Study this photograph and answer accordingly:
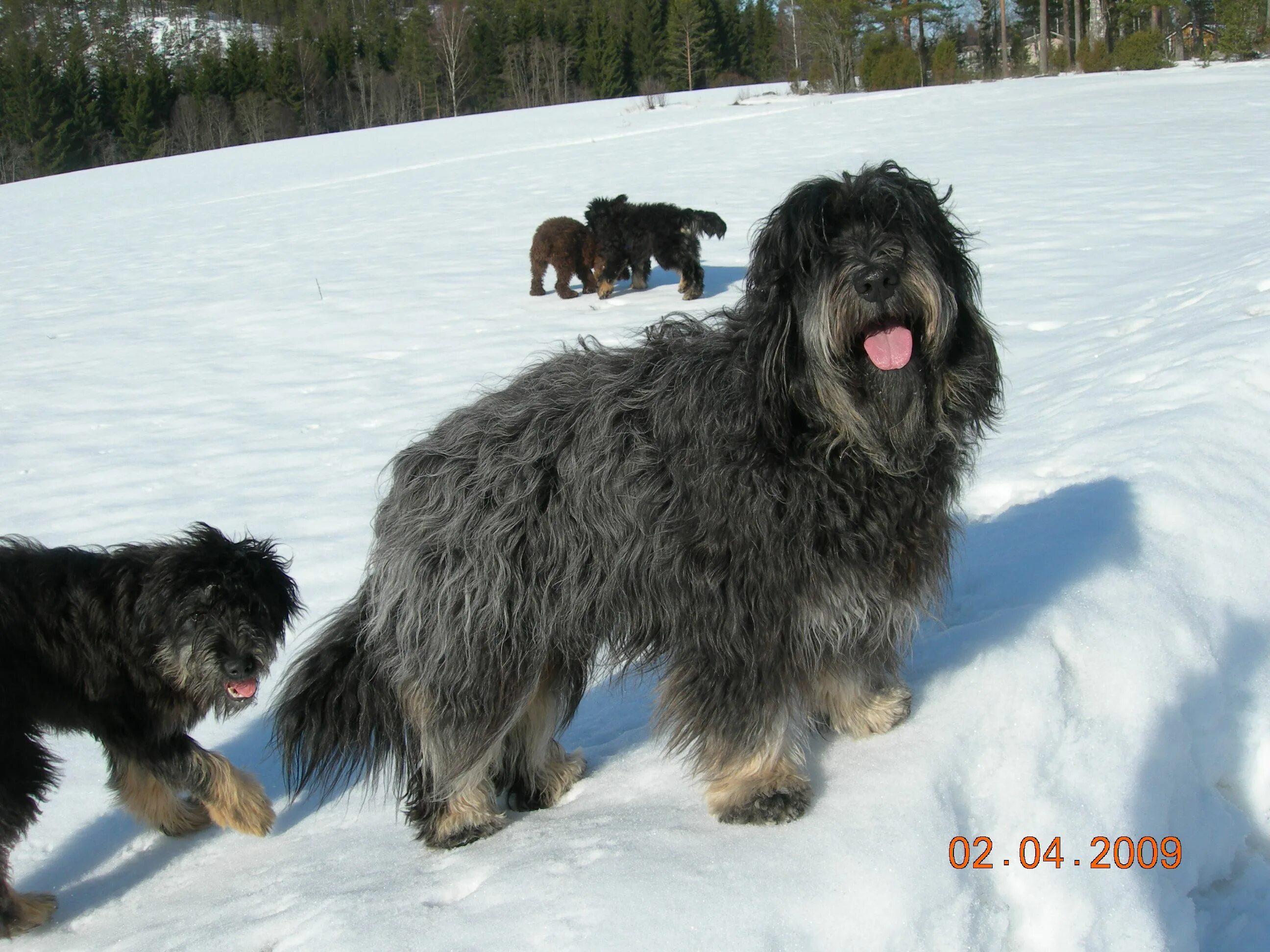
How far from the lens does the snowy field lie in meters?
2.61

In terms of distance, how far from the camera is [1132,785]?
9.41ft

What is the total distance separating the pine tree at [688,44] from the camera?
60312 mm

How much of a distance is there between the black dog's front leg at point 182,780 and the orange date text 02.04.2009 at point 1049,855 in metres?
2.62

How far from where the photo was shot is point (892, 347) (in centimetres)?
257

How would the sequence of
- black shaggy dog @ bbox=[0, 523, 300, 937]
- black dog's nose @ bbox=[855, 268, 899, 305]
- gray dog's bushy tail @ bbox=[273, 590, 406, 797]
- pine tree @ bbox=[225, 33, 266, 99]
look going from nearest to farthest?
black dog's nose @ bbox=[855, 268, 899, 305], gray dog's bushy tail @ bbox=[273, 590, 406, 797], black shaggy dog @ bbox=[0, 523, 300, 937], pine tree @ bbox=[225, 33, 266, 99]

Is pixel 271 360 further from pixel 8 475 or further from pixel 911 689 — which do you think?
pixel 911 689

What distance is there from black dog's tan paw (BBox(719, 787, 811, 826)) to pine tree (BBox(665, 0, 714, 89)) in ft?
203

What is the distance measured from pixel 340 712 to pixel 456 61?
60735mm

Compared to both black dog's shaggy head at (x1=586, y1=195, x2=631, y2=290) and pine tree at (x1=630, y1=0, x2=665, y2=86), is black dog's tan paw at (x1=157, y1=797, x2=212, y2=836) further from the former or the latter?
pine tree at (x1=630, y1=0, x2=665, y2=86)

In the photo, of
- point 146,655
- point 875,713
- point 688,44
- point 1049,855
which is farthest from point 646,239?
point 688,44

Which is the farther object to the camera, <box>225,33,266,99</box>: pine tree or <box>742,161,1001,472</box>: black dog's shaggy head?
<box>225,33,266,99</box>: pine tree

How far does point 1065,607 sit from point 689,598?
1479 millimetres

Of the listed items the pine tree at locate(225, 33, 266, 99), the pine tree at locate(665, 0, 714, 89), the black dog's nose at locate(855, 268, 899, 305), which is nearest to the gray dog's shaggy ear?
the black dog's nose at locate(855, 268, 899, 305)

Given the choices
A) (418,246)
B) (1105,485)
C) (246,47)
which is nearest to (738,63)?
(246,47)
